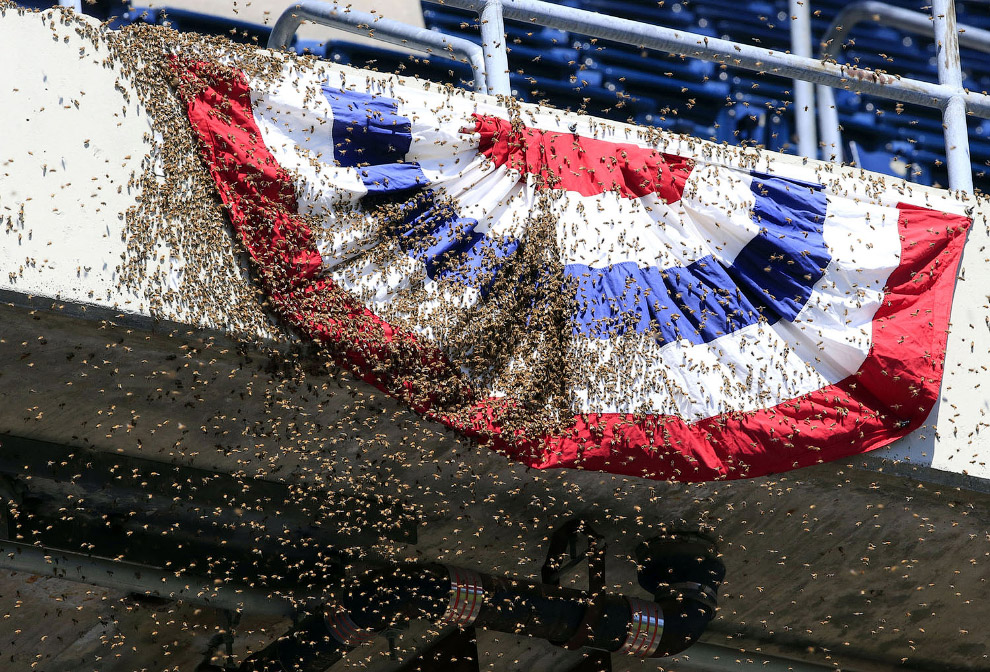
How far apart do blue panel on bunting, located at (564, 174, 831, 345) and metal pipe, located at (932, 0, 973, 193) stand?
861 mm

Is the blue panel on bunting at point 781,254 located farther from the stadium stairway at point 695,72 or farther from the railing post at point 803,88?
the stadium stairway at point 695,72

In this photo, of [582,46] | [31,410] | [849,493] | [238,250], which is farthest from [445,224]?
[582,46]

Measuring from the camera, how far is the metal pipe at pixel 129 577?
496cm

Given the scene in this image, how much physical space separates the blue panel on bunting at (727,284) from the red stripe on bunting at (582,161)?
0.34 metres

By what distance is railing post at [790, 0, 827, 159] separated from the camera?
6416mm

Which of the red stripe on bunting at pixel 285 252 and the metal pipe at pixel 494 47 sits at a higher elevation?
the metal pipe at pixel 494 47

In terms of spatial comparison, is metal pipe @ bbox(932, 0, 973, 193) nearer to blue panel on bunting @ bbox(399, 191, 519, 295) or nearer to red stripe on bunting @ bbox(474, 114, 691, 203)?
red stripe on bunting @ bbox(474, 114, 691, 203)

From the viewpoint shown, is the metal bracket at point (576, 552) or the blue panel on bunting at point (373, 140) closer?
the blue panel on bunting at point (373, 140)

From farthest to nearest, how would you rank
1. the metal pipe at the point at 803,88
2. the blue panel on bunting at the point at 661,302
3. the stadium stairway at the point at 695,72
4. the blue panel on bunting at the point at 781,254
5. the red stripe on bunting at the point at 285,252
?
the stadium stairway at the point at 695,72
the metal pipe at the point at 803,88
the blue panel on bunting at the point at 781,254
the blue panel on bunting at the point at 661,302
the red stripe on bunting at the point at 285,252

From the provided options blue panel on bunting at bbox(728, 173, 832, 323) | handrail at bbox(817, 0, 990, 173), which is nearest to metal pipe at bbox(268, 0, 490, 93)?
blue panel on bunting at bbox(728, 173, 832, 323)

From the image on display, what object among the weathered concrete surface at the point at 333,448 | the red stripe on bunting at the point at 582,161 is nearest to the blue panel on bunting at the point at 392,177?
the red stripe on bunting at the point at 582,161

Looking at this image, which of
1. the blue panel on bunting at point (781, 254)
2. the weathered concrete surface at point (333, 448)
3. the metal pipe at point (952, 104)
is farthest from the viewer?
the metal pipe at point (952, 104)

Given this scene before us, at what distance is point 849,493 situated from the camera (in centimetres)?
519

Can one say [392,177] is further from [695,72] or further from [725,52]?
[695,72]
